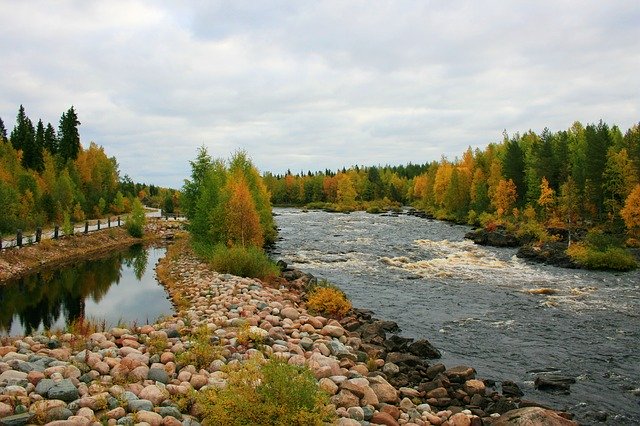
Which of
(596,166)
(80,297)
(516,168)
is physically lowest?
(80,297)

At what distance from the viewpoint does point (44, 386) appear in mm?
8203

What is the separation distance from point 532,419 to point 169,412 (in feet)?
21.3

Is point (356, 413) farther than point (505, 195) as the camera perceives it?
No

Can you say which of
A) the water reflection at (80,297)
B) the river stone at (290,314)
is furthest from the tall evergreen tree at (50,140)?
the river stone at (290,314)

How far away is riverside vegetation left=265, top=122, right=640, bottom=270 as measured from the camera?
38.5 meters

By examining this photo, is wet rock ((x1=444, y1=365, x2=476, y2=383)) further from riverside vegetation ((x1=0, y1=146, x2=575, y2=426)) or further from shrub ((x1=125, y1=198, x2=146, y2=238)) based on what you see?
shrub ((x1=125, y1=198, x2=146, y2=238))

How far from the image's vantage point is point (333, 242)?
43844 millimetres

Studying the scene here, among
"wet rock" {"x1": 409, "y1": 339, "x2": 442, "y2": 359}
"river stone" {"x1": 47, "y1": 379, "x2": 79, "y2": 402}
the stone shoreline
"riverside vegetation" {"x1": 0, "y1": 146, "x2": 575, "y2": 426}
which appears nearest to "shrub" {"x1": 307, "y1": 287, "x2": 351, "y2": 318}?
"riverside vegetation" {"x1": 0, "y1": 146, "x2": 575, "y2": 426}

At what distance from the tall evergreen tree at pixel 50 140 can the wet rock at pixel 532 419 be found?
242 ft

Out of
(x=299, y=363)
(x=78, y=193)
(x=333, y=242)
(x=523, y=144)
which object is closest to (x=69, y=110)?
(x=78, y=193)

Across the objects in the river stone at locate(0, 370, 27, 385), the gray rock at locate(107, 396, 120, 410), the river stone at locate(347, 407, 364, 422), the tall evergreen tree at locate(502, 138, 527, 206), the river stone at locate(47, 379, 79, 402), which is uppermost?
the tall evergreen tree at locate(502, 138, 527, 206)

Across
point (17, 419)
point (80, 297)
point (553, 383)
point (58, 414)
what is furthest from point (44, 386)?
point (80, 297)

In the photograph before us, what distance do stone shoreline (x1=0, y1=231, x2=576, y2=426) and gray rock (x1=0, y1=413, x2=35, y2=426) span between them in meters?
0.01

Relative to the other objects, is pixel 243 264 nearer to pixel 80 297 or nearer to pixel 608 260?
pixel 80 297
